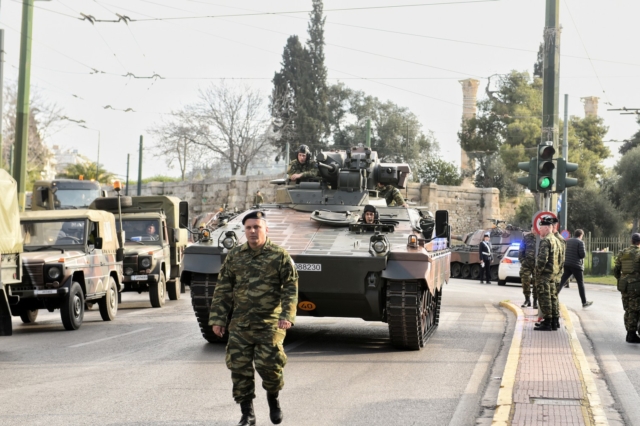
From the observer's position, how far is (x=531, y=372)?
33.7ft

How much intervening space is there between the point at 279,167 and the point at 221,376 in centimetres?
7429

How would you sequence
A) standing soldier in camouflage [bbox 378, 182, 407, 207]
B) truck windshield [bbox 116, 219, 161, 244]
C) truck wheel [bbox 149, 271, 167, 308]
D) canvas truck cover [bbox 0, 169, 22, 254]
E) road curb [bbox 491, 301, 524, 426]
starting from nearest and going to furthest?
road curb [bbox 491, 301, 524, 426] < canvas truck cover [bbox 0, 169, 22, 254] < standing soldier in camouflage [bbox 378, 182, 407, 207] < truck wheel [bbox 149, 271, 167, 308] < truck windshield [bbox 116, 219, 161, 244]

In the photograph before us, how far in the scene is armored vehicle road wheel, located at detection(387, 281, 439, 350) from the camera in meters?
12.4

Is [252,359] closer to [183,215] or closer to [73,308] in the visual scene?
[183,215]

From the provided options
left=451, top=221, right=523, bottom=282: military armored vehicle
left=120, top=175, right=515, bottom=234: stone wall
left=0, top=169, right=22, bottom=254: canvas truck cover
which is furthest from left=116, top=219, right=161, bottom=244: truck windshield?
left=120, top=175, right=515, bottom=234: stone wall

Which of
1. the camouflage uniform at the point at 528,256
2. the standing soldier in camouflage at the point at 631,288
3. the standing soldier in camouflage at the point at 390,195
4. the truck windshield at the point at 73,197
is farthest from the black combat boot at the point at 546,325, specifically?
the truck windshield at the point at 73,197

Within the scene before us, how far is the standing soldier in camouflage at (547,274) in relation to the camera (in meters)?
14.8

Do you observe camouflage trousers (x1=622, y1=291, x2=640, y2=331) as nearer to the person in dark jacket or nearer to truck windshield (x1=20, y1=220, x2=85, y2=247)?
the person in dark jacket

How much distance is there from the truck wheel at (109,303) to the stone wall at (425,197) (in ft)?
148

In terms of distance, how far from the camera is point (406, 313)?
40.8 feet

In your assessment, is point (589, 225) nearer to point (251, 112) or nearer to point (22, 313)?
point (251, 112)

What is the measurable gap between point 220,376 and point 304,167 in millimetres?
6653

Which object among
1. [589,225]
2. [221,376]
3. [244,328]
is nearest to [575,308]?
[221,376]

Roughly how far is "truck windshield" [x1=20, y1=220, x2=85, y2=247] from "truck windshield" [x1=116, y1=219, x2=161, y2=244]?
5135 mm
